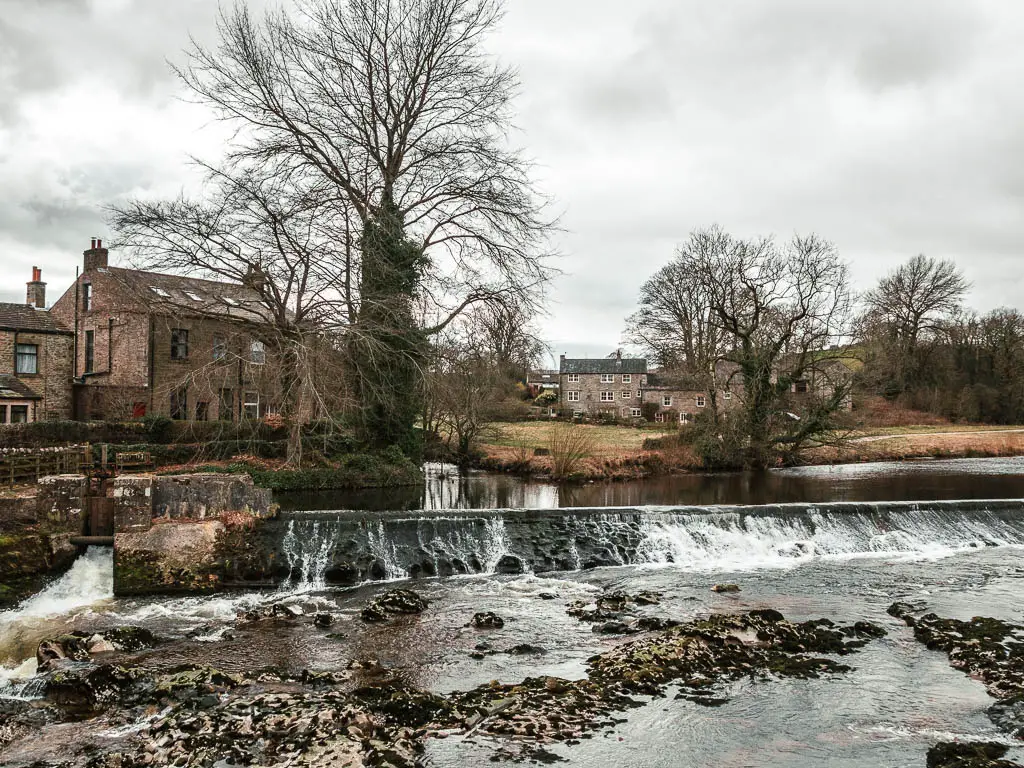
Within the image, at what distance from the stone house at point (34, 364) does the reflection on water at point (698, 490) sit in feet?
55.8

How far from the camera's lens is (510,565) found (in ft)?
44.5

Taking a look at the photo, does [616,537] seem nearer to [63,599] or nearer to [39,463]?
[63,599]

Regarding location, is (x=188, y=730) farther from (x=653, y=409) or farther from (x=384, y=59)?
(x=653, y=409)

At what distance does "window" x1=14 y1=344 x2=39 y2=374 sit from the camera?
3177 centimetres

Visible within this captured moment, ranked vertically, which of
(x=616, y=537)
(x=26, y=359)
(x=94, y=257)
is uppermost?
(x=94, y=257)

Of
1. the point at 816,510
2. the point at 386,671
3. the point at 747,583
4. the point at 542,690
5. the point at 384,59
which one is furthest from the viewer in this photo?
the point at 384,59

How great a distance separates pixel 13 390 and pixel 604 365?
52361 mm

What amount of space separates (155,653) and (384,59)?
21.5m

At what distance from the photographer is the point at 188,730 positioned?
6.55 m

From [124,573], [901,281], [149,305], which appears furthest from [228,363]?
[901,281]

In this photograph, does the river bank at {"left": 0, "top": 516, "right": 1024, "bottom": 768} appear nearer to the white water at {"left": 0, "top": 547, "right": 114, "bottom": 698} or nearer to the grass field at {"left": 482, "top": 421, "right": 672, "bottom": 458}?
the white water at {"left": 0, "top": 547, "right": 114, "bottom": 698}

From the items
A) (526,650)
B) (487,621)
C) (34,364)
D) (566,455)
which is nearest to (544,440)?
(566,455)

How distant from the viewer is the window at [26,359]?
31766 millimetres

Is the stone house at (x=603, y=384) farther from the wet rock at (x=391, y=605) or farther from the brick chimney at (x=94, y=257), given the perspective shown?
the wet rock at (x=391, y=605)
